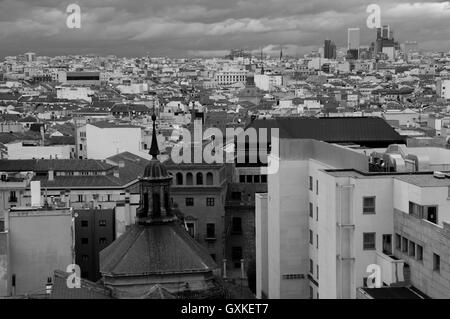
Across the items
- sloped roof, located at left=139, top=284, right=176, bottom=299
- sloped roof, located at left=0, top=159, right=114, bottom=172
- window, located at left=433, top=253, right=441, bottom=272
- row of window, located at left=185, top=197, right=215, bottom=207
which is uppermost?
window, located at left=433, top=253, right=441, bottom=272

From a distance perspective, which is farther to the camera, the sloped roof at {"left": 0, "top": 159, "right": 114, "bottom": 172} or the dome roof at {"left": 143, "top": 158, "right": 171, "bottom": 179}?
the sloped roof at {"left": 0, "top": 159, "right": 114, "bottom": 172}

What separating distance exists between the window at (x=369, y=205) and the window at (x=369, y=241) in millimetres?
508

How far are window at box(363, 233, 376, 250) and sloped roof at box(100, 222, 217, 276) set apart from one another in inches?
193

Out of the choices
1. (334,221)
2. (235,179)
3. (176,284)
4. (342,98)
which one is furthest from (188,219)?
(342,98)

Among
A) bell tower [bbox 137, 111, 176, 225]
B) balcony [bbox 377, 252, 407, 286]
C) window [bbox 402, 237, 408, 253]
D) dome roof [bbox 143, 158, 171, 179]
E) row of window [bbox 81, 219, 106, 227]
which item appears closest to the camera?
balcony [bbox 377, 252, 407, 286]

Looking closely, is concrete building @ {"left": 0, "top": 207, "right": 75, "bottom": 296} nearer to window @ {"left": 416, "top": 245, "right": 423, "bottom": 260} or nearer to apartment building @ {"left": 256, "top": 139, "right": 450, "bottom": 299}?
apartment building @ {"left": 256, "top": 139, "right": 450, "bottom": 299}

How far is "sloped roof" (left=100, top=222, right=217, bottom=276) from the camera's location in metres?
23.7

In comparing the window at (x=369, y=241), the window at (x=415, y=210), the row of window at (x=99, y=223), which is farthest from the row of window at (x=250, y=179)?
the window at (x=415, y=210)

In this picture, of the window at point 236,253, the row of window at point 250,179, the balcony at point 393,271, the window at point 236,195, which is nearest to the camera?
the balcony at point 393,271

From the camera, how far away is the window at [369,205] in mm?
20406

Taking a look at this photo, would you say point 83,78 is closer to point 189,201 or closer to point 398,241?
point 189,201

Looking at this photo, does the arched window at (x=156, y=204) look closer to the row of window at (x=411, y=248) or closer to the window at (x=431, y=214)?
the row of window at (x=411, y=248)

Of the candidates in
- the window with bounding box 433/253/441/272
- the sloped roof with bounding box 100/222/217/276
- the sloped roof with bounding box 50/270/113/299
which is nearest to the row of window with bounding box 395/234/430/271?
the window with bounding box 433/253/441/272

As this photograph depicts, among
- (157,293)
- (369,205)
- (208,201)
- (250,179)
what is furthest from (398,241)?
(250,179)
